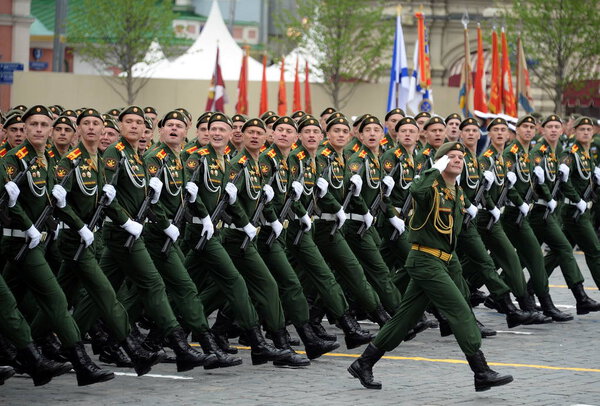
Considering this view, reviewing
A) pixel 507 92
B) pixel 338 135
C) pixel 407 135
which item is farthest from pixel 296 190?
pixel 507 92

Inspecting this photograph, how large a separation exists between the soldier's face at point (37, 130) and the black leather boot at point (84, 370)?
1461 millimetres

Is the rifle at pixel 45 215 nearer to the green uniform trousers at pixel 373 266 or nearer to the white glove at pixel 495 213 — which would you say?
the green uniform trousers at pixel 373 266

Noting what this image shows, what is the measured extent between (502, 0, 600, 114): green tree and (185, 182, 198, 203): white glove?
26.7 meters

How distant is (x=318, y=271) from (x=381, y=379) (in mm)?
1583

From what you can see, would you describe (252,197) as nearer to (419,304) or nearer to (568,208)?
(419,304)

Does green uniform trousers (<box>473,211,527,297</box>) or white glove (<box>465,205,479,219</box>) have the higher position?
white glove (<box>465,205,479,219</box>)

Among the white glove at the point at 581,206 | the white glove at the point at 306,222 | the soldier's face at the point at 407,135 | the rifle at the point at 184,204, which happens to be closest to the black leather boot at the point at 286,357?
the white glove at the point at 306,222

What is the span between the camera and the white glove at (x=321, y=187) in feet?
41.1

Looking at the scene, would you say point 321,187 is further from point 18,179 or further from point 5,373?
point 5,373

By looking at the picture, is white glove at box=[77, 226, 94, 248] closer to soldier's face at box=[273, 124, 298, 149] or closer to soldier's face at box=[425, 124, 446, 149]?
soldier's face at box=[273, 124, 298, 149]

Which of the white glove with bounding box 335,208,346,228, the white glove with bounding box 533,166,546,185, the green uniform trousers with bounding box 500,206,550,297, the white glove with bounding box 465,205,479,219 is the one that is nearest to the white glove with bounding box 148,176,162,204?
the white glove with bounding box 335,208,346,228

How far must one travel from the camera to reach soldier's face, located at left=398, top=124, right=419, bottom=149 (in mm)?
13766

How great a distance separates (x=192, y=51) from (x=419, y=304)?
27693 millimetres

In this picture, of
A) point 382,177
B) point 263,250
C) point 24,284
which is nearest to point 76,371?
point 24,284
